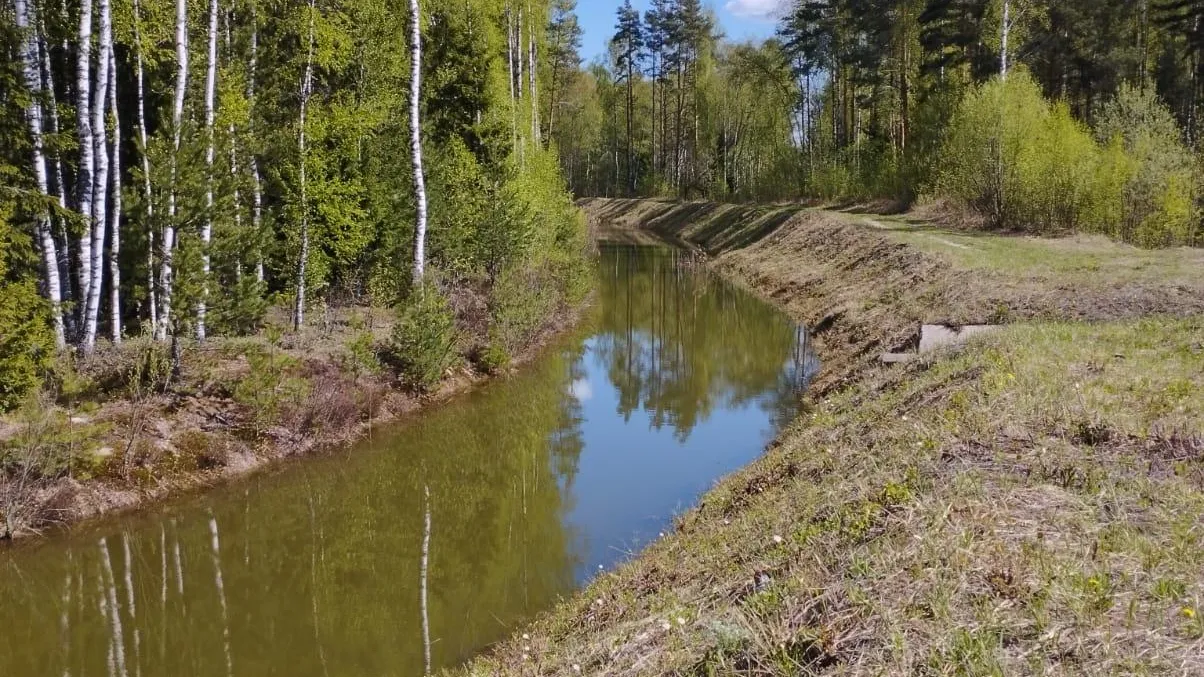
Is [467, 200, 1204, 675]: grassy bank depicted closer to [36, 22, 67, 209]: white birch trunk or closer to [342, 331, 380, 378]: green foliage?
[342, 331, 380, 378]: green foliage

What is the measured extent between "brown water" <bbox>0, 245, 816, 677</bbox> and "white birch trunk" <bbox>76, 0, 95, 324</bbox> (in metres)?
3.85

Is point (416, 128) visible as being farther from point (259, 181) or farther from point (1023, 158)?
point (1023, 158)

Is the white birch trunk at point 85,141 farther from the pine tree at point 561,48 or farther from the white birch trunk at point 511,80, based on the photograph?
the pine tree at point 561,48

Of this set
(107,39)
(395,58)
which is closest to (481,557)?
(107,39)

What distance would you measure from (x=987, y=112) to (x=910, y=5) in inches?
536

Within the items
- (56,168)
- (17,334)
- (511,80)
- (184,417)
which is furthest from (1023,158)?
(17,334)

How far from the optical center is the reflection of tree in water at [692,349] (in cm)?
1596

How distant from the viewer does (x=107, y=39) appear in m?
11.0

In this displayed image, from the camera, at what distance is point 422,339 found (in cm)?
1397

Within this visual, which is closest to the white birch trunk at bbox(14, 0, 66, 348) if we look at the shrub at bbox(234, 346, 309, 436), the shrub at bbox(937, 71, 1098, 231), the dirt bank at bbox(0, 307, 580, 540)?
the dirt bank at bbox(0, 307, 580, 540)

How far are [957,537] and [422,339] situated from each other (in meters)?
10.9

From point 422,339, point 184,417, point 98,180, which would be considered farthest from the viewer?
point 422,339

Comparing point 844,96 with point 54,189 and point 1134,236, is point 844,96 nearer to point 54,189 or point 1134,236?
point 1134,236

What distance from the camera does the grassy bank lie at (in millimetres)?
3727
